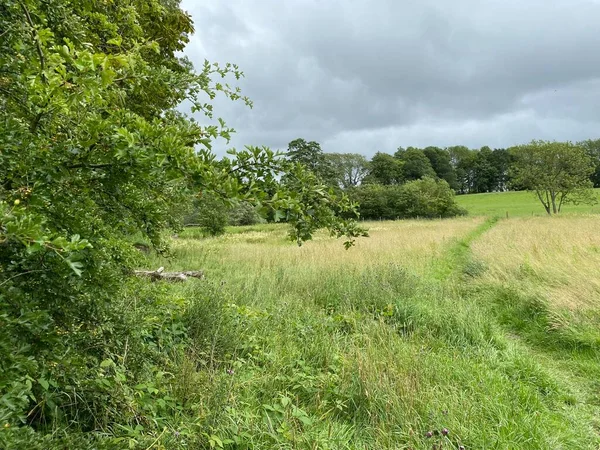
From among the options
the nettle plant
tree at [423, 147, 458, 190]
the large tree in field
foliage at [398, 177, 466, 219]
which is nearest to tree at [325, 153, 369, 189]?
tree at [423, 147, 458, 190]

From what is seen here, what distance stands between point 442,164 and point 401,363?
87.1 metres

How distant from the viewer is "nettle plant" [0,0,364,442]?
135 centimetres

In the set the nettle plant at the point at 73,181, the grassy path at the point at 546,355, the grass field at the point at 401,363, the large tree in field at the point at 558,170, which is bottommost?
the grassy path at the point at 546,355

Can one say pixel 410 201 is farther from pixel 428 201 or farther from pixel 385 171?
pixel 385 171

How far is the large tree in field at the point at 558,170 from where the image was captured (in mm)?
32875

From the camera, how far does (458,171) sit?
82.8 m

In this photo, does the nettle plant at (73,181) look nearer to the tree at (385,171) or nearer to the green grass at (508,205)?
the green grass at (508,205)

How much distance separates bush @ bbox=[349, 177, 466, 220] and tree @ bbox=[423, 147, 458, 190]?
1283 inches

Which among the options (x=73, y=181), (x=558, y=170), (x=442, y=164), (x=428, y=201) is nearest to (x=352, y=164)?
(x=442, y=164)

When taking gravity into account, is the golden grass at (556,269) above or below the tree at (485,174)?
below

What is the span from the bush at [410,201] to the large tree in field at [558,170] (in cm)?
1086

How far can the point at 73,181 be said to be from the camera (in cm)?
165

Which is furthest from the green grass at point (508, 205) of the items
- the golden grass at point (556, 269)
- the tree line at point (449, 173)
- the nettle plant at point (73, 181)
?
the nettle plant at point (73, 181)

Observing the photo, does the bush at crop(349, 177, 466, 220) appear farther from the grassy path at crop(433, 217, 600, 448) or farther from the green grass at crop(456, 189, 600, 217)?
the grassy path at crop(433, 217, 600, 448)
